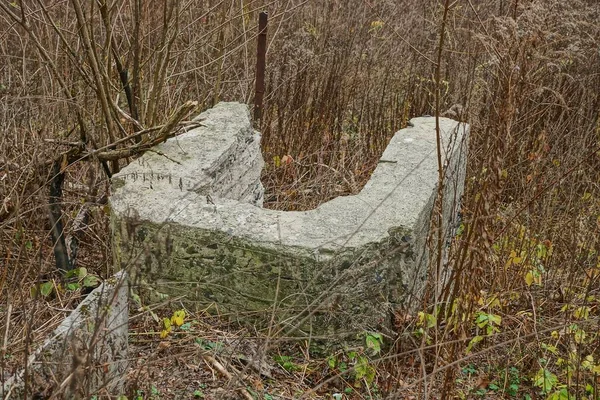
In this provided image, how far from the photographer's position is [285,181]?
484 centimetres

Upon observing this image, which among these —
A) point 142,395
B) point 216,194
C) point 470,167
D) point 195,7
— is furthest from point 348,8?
point 142,395

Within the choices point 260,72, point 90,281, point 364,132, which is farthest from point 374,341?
point 364,132

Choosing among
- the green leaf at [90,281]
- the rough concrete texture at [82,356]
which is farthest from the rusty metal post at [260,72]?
the rough concrete texture at [82,356]

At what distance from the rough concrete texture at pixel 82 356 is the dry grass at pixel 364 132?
0.15 meters

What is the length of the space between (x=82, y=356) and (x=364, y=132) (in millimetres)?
3773

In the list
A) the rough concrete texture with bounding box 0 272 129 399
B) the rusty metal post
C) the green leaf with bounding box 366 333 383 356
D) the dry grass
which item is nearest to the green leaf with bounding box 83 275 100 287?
the dry grass

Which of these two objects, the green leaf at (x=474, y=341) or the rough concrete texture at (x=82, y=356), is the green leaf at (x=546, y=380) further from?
the rough concrete texture at (x=82, y=356)

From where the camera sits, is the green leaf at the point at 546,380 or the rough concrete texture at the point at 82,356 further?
the green leaf at the point at 546,380

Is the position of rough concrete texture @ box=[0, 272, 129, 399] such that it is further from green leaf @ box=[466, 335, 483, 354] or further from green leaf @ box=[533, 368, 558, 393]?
green leaf @ box=[533, 368, 558, 393]

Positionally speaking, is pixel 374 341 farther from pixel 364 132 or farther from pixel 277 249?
pixel 364 132

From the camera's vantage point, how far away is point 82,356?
72.4 inches

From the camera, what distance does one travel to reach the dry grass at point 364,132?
284 cm

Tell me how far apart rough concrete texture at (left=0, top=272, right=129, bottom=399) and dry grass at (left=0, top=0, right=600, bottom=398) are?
0.15 metres

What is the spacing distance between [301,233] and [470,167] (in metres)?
2.24
